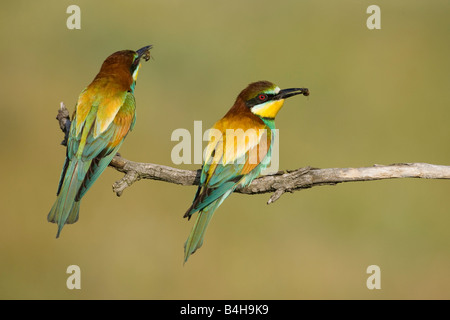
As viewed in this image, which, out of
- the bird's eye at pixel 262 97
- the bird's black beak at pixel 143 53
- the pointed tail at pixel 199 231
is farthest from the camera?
the bird's black beak at pixel 143 53

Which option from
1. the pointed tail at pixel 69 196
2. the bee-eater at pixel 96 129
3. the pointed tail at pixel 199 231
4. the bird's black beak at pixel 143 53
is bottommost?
the pointed tail at pixel 199 231

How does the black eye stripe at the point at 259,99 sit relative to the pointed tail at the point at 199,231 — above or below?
above

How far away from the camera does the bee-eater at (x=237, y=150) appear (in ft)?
7.44

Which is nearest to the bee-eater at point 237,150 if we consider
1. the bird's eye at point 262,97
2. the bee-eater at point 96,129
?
the bird's eye at point 262,97

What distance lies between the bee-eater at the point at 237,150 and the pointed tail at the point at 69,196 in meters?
0.42

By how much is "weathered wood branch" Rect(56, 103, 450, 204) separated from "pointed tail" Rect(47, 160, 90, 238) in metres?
0.13

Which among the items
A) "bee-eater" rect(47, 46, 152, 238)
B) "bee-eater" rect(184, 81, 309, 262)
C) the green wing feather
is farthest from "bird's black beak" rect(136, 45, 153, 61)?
"bee-eater" rect(184, 81, 309, 262)

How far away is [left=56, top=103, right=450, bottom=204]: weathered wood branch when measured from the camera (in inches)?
88.7

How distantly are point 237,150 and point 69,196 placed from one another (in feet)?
2.05

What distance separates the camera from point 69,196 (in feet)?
7.48

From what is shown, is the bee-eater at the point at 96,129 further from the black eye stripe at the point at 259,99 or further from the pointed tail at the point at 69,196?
the black eye stripe at the point at 259,99

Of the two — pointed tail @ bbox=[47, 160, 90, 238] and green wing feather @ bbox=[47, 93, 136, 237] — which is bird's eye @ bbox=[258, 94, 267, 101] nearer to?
green wing feather @ bbox=[47, 93, 136, 237]

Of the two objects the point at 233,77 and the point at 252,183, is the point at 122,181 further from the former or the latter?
the point at 233,77

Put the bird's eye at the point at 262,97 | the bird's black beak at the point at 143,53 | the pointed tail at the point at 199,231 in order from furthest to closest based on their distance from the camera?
the bird's black beak at the point at 143,53, the bird's eye at the point at 262,97, the pointed tail at the point at 199,231
